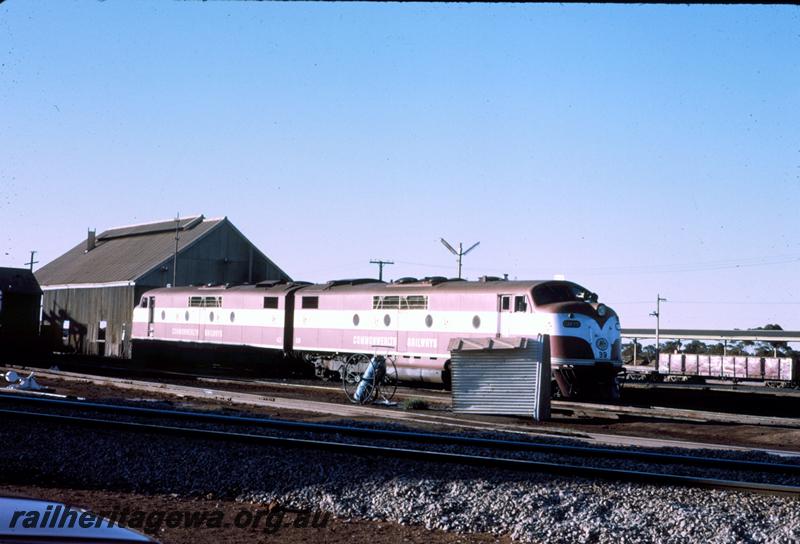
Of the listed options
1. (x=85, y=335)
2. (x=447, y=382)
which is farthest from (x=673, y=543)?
(x=85, y=335)

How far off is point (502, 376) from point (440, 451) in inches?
295

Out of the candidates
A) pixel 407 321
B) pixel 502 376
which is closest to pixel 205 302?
pixel 407 321

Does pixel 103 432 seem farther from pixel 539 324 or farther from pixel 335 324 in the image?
pixel 335 324

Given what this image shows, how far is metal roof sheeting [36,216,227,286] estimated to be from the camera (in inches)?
1971

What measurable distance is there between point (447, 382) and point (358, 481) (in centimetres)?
1577

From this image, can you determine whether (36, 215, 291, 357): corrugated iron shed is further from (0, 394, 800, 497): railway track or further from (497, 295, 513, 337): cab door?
(0, 394, 800, 497): railway track

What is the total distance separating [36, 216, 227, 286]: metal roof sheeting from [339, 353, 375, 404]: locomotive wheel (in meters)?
25.3

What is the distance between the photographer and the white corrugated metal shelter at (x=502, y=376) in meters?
17.0

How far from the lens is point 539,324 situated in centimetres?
2178

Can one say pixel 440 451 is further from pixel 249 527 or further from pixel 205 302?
pixel 205 302

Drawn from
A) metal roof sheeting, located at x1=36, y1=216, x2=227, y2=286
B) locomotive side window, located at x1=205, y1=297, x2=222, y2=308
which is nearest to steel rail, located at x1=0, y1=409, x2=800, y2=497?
locomotive side window, located at x1=205, y1=297, x2=222, y2=308

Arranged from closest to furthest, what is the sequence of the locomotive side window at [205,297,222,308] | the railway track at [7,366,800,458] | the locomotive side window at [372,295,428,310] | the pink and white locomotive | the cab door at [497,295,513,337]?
the railway track at [7,366,800,458] < the pink and white locomotive < the cab door at [497,295,513,337] < the locomotive side window at [372,295,428,310] < the locomotive side window at [205,297,222,308]

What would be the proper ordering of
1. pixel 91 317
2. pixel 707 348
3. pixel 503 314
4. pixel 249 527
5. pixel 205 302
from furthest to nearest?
pixel 707 348 < pixel 91 317 < pixel 205 302 < pixel 503 314 < pixel 249 527

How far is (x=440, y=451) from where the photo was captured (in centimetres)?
1028
